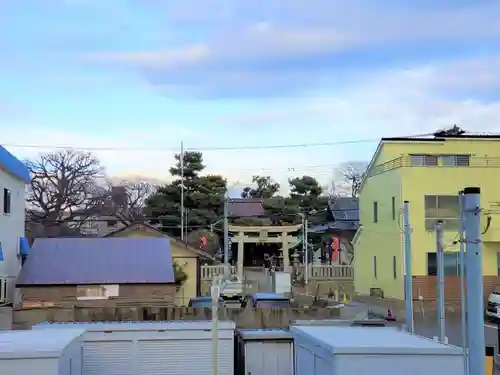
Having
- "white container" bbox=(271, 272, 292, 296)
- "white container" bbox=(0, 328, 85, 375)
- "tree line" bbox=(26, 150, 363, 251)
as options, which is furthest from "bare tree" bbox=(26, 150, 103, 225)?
"white container" bbox=(0, 328, 85, 375)

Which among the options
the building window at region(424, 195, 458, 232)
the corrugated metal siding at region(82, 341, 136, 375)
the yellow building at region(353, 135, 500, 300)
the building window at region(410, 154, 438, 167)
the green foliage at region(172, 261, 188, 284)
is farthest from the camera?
the building window at region(410, 154, 438, 167)

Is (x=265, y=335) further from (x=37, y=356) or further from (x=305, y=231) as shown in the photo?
(x=305, y=231)

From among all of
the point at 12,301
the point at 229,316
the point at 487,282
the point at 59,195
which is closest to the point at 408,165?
the point at 487,282

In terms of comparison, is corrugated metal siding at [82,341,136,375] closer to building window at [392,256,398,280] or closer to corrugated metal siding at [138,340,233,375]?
corrugated metal siding at [138,340,233,375]

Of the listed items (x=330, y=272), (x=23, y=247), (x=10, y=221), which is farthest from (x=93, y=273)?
(x=330, y=272)

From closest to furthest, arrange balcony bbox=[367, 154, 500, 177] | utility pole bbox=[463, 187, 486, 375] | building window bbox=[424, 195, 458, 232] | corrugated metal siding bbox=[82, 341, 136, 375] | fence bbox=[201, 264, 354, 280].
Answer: utility pole bbox=[463, 187, 486, 375] → corrugated metal siding bbox=[82, 341, 136, 375] → building window bbox=[424, 195, 458, 232] → balcony bbox=[367, 154, 500, 177] → fence bbox=[201, 264, 354, 280]

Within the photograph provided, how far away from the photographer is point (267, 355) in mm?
11102

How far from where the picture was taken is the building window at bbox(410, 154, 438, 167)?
113 ft

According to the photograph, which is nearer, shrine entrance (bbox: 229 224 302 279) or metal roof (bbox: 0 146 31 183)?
metal roof (bbox: 0 146 31 183)

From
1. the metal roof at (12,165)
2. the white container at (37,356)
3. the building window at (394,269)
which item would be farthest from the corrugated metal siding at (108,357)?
the building window at (394,269)

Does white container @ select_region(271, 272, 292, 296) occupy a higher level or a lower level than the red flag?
lower

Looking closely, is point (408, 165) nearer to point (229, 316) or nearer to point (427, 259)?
point (427, 259)

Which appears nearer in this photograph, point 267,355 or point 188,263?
point 267,355

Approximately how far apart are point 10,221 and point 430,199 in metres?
21.1
